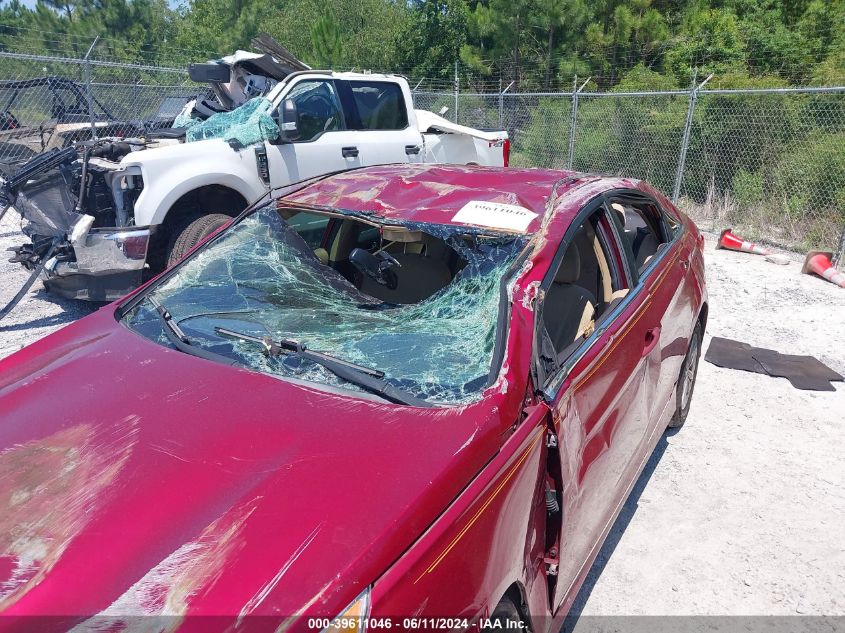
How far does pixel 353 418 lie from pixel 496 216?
1.08m

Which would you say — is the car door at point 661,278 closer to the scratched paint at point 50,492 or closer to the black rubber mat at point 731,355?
the black rubber mat at point 731,355

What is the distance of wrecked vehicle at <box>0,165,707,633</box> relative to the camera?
4.52ft

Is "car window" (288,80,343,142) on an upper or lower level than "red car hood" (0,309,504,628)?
upper

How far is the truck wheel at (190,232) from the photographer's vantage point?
5371 mm

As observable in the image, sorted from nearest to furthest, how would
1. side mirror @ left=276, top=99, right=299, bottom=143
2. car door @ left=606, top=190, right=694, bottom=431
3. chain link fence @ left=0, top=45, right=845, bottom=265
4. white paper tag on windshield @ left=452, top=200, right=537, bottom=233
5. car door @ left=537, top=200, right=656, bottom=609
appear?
car door @ left=537, top=200, right=656, bottom=609 < white paper tag on windshield @ left=452, top=200, right=537, bottom=233 < car door @ left=606, top=190, right=694, bottom=431 < side mirror @ left=276, top=99, right=299, bottom=143 < chain link fence @ left=0, top=45, right=845, bottom=265

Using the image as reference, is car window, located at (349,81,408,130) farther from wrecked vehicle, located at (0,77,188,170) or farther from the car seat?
the car seat

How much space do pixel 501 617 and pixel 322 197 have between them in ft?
6.39

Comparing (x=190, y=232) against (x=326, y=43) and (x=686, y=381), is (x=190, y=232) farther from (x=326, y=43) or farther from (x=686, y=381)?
(x=326, y=43)

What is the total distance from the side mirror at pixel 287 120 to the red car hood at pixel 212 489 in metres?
4.47

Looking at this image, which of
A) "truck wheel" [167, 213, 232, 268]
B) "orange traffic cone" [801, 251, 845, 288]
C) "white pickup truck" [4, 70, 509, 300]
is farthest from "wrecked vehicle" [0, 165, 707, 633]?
"orange traffic cone" [801, 251, 845, 288]

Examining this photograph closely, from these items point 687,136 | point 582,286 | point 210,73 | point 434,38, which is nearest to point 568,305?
point 582,286

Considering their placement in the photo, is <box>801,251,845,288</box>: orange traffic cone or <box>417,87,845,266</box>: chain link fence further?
<box>417,87,845,266</box>: chain link fence

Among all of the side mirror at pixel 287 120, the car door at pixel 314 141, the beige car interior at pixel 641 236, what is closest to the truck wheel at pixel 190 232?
the car door at pixel 314 141

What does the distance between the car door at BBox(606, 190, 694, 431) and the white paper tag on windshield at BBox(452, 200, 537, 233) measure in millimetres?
600
